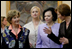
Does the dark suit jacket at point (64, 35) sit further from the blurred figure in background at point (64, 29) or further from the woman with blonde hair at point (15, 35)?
the woman with blonde hair at point (15, 35)

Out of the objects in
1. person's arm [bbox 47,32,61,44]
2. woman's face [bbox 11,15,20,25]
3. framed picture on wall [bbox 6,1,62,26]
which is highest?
framed picture on wall [bbox 6,1,62,26]

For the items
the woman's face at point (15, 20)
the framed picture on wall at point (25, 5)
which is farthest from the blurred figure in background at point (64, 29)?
the framed picture on wall at point (25, 5)

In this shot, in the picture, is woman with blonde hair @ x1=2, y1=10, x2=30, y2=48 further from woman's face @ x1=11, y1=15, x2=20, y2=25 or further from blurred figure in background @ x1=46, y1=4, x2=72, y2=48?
blurred figure in background @ x1=46, y1=4, x2=72, y2=48

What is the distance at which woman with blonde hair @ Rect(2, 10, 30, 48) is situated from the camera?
7.64 feet

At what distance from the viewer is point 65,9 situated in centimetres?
225

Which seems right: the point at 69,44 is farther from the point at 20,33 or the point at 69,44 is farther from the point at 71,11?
the point at 20,33

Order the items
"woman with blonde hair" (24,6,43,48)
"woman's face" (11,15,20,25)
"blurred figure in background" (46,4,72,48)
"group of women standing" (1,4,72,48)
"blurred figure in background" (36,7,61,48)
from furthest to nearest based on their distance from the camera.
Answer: "woman with blonde hair" (24,6,43,48) → "blurred figure in background" (36,7,61,48) → "woman's face" (11,15,20,25) → "group of women standing" (1,4,72,48) → "blurred figure in background" (46,4,72,48)

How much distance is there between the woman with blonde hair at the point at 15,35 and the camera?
2.33m

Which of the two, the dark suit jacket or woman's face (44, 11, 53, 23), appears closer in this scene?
the dark suit jacket

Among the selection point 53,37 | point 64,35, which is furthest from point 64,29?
point 53,37

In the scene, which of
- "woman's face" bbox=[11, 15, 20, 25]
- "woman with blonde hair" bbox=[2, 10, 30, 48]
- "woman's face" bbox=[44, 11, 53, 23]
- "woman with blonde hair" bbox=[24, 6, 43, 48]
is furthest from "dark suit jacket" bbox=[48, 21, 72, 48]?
"woman with blonde hair" bbox=[24, 6, 43, 48]

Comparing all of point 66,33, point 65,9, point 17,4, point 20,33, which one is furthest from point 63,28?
point 17,4

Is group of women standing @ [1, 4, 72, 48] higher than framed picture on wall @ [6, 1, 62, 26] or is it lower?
lower

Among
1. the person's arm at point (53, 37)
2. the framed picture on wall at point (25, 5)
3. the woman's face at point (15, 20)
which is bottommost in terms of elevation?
the person's arm at point (53, 37)
